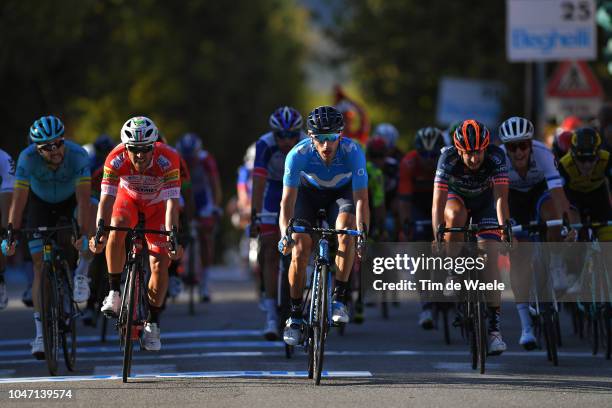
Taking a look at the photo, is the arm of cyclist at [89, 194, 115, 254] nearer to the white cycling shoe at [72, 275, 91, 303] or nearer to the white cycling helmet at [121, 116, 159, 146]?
the white cycling helmet at [121, 116, 159, 146]

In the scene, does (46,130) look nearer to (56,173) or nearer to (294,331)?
(56,173)

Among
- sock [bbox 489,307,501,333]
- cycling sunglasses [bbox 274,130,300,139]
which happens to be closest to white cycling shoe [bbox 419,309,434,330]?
cycling sunglasses [bbox 274,130,300,139]

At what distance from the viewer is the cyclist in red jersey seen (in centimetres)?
1233

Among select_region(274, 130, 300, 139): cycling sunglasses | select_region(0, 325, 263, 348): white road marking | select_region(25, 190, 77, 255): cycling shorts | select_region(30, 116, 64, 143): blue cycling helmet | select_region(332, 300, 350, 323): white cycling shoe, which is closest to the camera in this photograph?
select_region(332, 300, 350, 323): white cycling shoe

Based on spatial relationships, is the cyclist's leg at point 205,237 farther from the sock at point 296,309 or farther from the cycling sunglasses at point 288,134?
the sock at point 296,309

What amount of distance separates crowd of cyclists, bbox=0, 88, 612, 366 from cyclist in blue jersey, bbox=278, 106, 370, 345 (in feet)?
0.04

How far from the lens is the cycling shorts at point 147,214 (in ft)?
41.2

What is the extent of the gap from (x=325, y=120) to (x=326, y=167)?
475 mm

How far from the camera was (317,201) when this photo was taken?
12711 millimetres

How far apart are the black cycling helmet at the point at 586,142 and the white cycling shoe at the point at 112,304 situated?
434cm

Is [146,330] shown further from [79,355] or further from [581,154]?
[581,154]

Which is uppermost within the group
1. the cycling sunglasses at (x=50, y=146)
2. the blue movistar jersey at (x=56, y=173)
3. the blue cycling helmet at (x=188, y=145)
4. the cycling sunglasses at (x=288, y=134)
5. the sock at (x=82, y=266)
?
the blue cycling helmet at (x=188, y=145)

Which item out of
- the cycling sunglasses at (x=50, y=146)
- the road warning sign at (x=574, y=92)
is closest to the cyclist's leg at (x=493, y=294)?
the cycling sunglasses at (x=50, y=146)

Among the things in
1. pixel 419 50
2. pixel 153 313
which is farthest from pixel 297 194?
pixel 419 50
